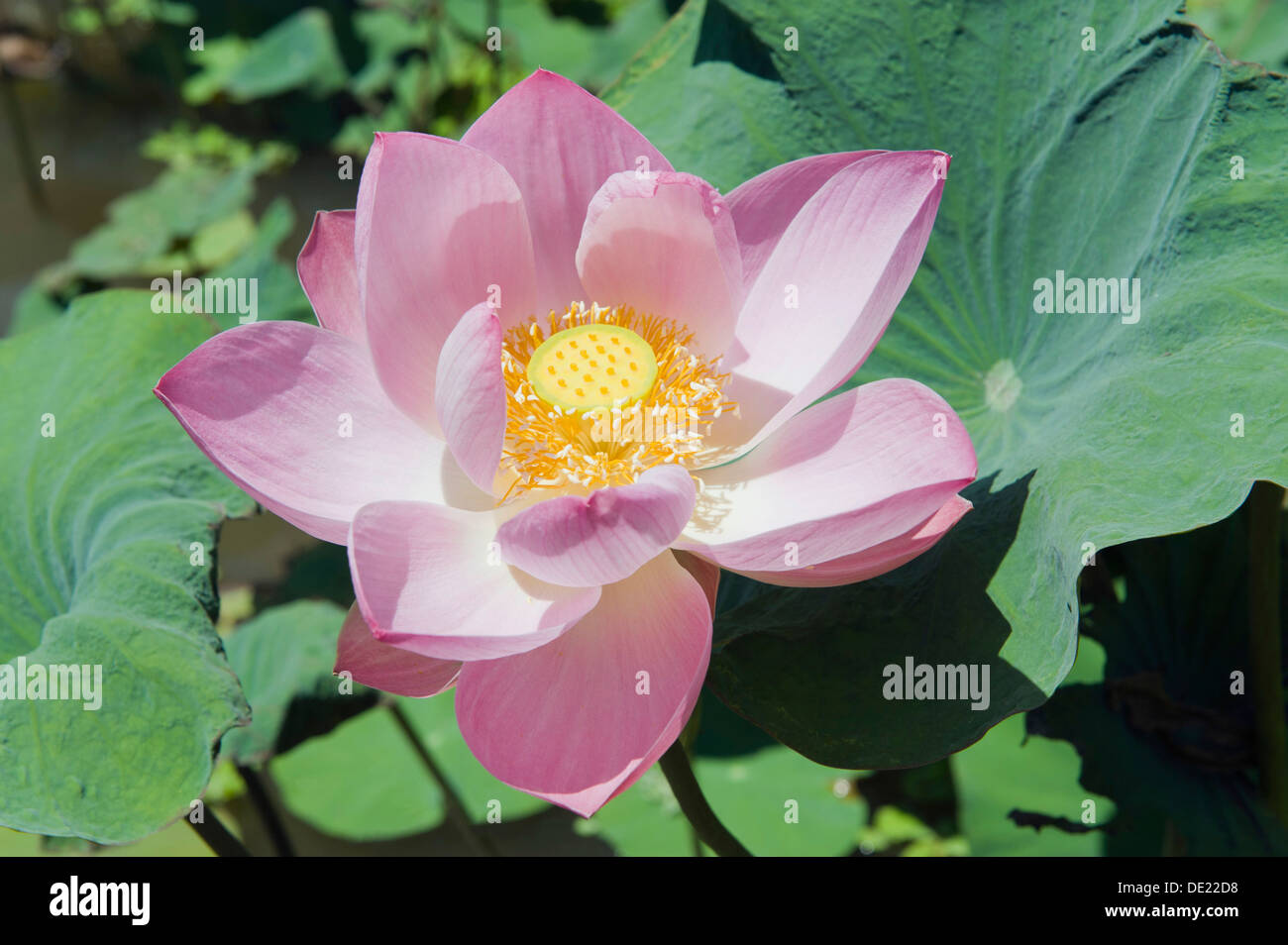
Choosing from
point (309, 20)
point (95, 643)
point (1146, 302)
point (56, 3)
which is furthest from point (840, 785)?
point (56, 3)

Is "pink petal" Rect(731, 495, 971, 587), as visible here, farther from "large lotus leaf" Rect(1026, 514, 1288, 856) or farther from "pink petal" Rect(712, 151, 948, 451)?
"large lotus leaf" Rect(1026, 514, 1288, 856)

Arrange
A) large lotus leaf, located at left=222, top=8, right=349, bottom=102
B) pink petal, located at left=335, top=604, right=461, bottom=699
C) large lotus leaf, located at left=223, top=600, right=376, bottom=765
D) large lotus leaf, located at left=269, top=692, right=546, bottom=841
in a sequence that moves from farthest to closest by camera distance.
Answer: large lotus leaf, located at left=222, top=8, right=349, bottom=102, large lotus leaf, located at left=269, top=692, right=546, bottom=841, large lotus leaf, located at left=223, top=600, right=376, bottom=765, pink petal, located at left=335, top=604, right=461, bottom=699

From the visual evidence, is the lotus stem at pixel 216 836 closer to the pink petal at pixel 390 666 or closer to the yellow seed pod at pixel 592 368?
the pink petal at pixel 390 666

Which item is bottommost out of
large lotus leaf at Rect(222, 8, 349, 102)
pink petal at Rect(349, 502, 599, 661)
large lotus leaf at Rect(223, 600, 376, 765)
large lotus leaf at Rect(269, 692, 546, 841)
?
large lotus leaf at Rect(269, 692, 546, 841)

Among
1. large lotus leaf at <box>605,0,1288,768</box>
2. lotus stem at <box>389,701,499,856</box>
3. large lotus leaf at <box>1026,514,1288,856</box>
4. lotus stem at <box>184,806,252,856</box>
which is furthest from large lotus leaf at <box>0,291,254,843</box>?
large lotus leaf at <box>1026,514,1288,856</box>

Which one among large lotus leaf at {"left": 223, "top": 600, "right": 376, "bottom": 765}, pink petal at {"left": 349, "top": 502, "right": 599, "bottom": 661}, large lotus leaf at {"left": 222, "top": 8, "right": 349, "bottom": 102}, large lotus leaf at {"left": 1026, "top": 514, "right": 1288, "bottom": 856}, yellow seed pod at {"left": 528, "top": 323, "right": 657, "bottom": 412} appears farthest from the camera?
large lotus leaf at {"left": 222, "top": 8, "right": 349, "bottom": 102}

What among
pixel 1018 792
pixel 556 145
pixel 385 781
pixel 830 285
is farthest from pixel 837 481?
pixel 385 781

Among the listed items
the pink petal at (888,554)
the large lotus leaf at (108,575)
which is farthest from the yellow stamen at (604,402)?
the large lotus leaf at (108,575)

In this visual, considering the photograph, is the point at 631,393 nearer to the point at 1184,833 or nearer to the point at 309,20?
the point at 1184,833
